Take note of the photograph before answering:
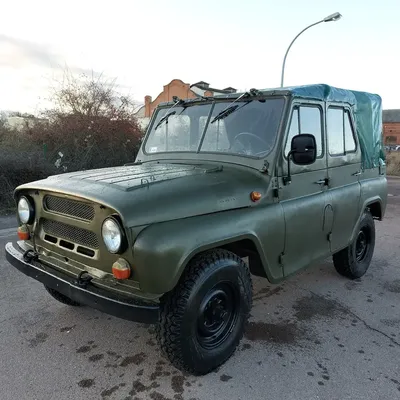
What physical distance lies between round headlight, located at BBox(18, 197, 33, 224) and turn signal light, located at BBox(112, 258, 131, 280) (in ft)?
3.82

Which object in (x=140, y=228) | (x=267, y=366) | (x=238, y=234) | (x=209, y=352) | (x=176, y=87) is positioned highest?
(x=176, y=87)

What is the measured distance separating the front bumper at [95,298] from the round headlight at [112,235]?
325 millimetres

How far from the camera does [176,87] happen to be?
32.2 m

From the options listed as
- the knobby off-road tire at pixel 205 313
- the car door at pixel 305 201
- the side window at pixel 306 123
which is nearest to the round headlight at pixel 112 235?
the knobby off-road tire at pixel 205 313

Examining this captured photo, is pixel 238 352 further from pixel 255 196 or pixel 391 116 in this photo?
pixel 391 116

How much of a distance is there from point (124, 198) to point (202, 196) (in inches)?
23.6

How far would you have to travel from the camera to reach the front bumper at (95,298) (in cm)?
238

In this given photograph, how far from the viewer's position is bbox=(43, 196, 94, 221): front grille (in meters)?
2.65

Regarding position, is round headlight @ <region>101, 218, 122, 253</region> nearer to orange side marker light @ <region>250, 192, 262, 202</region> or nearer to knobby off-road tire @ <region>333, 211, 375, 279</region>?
orange side marker light @ <region>250, 192, 262, 202</region>

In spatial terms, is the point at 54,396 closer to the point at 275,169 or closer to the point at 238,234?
the point at 238,234

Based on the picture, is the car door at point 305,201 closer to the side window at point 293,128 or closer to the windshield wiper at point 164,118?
the side window at point 293,128

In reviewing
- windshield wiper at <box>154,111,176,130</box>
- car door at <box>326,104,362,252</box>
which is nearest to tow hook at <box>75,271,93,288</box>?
windshield wiper at <box>154,111,176,130</box>

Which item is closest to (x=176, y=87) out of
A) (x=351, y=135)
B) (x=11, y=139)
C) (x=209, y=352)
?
(x=11, y=139)

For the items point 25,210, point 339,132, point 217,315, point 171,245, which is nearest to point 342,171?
point 339,132
